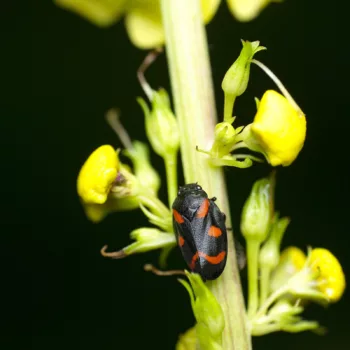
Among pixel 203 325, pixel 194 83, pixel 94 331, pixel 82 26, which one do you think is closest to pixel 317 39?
pixel 82 26

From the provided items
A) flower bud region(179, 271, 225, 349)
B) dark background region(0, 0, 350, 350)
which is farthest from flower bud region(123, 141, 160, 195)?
dark background region(0, 0, 350, 350)

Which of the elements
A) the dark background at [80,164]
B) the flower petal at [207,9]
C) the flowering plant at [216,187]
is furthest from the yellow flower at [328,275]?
the dark background at [80,164]

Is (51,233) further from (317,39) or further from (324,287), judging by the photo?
(324,287)

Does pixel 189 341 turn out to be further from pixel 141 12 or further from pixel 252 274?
pixel 141 12

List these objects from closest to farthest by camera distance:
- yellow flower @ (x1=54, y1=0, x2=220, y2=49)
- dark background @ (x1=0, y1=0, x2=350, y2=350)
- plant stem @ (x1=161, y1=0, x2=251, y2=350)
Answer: plant stem @ (x1=161, y1=0, x2=251, y2=350) → yellow flower @ (x1=54, y1=0, x2=220, y2=49) → dark background @ (x1=0, y1=0, x2=350, y2=350)

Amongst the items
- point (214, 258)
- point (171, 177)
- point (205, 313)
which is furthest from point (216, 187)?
point (205, 313)

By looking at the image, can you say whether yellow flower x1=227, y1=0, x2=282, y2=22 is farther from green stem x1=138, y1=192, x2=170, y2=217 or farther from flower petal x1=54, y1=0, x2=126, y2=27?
green stem x1=138, y1=192, x2=170, y2=217
